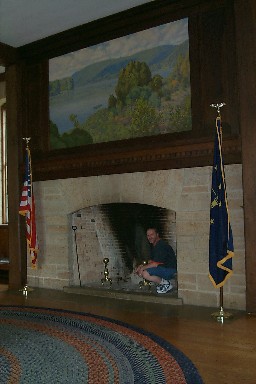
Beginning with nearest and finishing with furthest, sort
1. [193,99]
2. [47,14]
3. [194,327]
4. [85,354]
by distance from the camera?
[85,354] → [194,327] → [193,99] → [47,14]

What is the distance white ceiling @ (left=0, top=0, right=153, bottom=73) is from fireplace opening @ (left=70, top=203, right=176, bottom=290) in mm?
2749

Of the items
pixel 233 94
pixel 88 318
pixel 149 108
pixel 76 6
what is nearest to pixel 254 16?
pixel 233 94

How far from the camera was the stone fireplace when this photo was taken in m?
5.20

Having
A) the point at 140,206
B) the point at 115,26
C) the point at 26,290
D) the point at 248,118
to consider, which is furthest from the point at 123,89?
the point at 26,290

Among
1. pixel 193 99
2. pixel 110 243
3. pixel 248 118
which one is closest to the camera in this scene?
pixel 248 118

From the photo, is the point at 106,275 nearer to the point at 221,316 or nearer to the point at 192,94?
the point at 221,316

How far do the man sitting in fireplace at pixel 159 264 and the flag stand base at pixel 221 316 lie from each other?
4.08 feet

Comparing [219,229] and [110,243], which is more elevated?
[219,229]

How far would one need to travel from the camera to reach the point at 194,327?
4414 mm

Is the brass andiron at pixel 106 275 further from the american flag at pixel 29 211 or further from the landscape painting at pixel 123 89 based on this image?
the landscape painting at pixel 123 89

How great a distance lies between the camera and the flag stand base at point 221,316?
15.2 feet

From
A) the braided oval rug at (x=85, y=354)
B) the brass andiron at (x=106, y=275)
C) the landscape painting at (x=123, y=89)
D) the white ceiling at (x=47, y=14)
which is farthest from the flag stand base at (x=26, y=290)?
the white ceiling at (x=47, y=14)

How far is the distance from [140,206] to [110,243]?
88 cm

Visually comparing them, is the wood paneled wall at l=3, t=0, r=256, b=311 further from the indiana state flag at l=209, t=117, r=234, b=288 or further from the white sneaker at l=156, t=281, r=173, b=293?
the white sneaker at l=156, t=281, r=173, b=293
